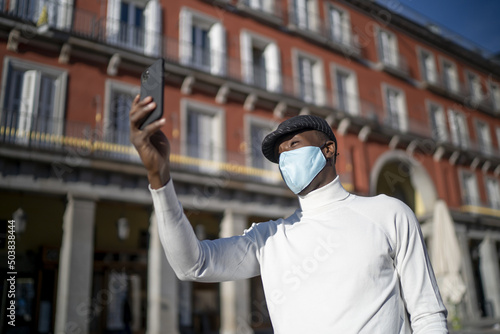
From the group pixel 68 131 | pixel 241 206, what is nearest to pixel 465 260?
pixel 241 206

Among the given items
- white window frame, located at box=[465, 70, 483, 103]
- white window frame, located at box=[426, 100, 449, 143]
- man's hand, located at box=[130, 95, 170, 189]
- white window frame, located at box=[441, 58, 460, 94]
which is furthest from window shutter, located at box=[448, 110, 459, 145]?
man's hand, located at box=[130, 95, 170, 189]

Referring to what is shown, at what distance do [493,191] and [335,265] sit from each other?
25273mm

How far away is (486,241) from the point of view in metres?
21.0

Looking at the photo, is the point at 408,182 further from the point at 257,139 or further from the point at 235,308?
the point at 235,308

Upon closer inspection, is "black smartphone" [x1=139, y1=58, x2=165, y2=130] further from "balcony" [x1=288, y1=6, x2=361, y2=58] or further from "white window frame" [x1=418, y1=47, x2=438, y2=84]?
"white window frame" [x1=418, y1=47, x2=438, y2=84]

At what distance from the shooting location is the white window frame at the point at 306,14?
17997 mm

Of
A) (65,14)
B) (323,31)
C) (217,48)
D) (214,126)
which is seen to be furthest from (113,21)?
(323,31)

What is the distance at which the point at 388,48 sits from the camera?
21031 millimetres

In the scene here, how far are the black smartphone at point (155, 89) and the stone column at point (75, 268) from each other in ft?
33.3

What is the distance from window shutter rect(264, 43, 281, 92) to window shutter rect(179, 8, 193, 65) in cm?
325

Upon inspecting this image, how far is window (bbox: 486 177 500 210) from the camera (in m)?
22.9

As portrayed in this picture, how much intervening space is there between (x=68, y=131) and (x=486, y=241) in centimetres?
1922

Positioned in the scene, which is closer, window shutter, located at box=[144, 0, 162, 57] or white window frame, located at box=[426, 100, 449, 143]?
window shutter, located at box=[144, 0, 162, 57]

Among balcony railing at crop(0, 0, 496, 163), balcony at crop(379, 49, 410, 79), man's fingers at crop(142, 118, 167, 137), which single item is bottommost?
man's fingers at crop(142, 118, 167, 137)
